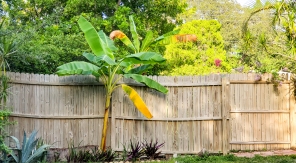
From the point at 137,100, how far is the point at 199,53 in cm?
894

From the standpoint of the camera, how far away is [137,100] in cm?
842

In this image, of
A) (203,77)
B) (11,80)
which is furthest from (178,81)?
(11,80)

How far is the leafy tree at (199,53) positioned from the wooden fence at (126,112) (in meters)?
7.23

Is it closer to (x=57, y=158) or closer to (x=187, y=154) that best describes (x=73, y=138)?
(x=57, y=158)

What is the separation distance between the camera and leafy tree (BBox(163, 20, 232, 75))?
16.3 metres

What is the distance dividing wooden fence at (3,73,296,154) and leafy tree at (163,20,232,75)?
723 cm

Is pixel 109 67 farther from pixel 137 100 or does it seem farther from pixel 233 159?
pixel 233 159

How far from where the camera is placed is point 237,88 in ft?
29.9

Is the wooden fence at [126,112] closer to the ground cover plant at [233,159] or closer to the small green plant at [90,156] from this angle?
the ground cover plant at [233,159]

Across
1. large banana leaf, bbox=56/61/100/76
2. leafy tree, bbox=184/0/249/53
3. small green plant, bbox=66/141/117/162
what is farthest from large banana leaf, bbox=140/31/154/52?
leafy tree, bbox=184/0/249/53

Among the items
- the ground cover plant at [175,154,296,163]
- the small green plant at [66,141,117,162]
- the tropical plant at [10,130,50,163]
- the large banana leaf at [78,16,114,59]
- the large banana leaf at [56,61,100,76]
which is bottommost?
the ground cover plant at [175,154,296,163]

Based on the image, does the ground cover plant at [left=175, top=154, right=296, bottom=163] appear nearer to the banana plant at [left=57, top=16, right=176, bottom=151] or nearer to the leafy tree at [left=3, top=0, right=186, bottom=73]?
the banana plant at [left=57, top=16, right=176, bottom=151]


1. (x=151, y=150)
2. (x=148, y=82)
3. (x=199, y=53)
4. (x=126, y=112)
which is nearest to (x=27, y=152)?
(x=126, y=112)

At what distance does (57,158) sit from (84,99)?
170cm
